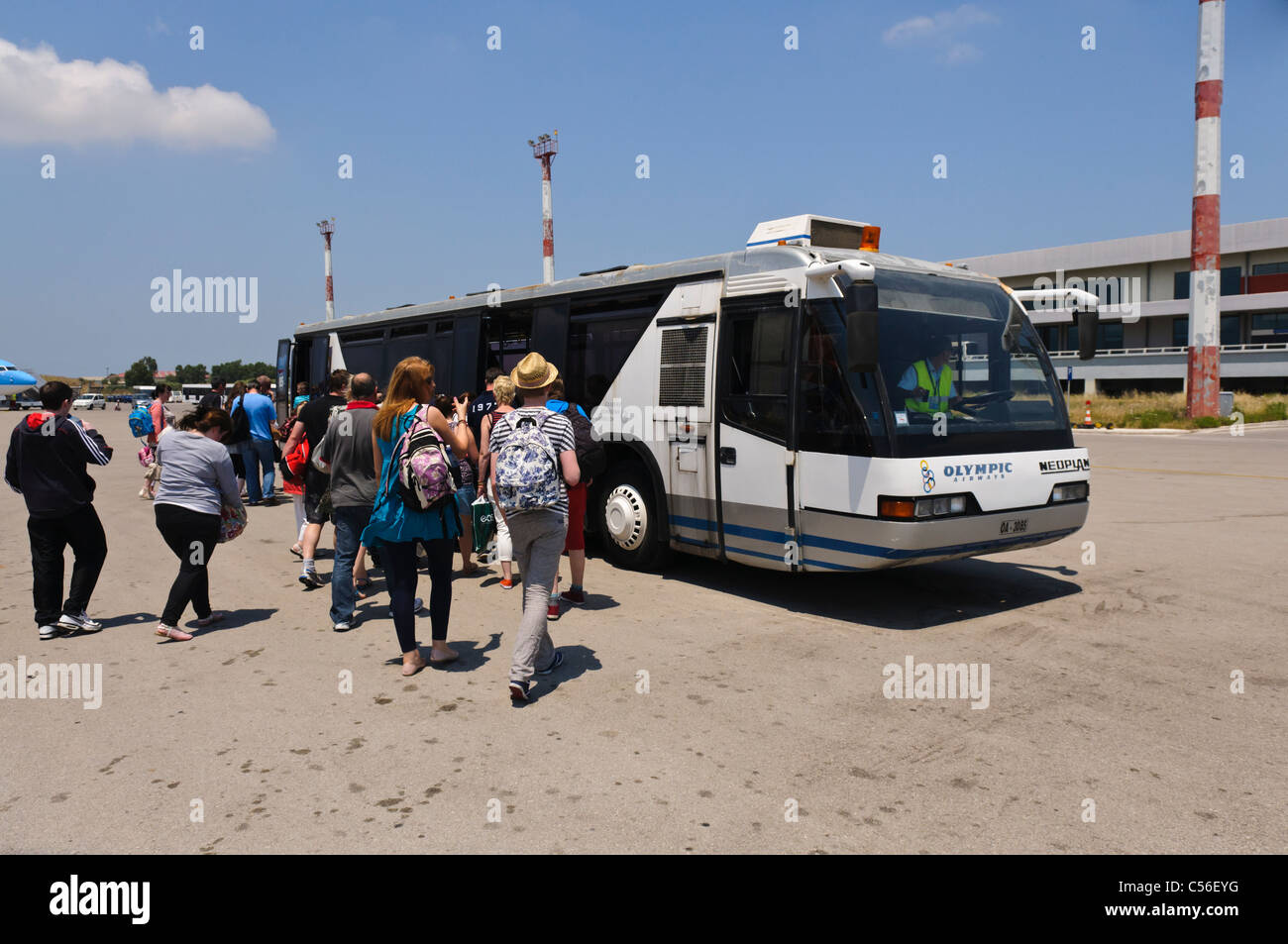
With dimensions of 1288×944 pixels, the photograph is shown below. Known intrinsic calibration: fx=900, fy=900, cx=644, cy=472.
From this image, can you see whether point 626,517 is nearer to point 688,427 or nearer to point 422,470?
point 688,427

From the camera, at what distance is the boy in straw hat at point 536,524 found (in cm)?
504

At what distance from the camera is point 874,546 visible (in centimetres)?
639

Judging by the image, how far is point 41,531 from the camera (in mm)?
6383

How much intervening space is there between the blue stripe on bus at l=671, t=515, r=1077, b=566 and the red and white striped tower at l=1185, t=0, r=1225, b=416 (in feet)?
103

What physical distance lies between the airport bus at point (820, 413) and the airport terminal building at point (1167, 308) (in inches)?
1906

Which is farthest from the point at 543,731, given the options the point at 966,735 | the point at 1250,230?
the point at 1250,230

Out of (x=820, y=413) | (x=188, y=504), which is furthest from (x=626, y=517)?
(x=188, y=504)

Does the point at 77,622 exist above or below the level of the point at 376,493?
below

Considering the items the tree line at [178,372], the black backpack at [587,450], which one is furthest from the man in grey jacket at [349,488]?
the tree line at [178,372]

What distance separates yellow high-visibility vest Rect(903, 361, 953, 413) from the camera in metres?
6.59

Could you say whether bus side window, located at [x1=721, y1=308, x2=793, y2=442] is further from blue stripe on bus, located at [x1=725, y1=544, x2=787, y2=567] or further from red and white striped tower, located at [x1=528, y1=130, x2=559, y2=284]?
red and white striped tower, located at [x1=528, y1=130, x2=559, y2=284]

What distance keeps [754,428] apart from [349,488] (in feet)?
10.4
